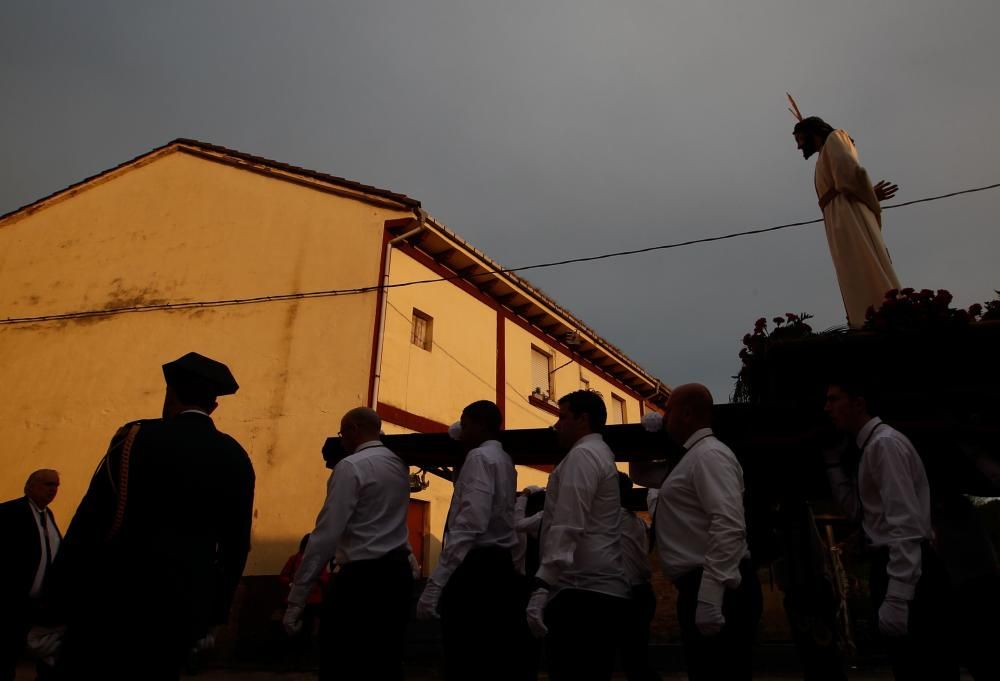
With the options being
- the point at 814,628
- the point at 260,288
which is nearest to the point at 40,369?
the point at 260,288

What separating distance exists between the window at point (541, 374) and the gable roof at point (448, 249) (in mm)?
613

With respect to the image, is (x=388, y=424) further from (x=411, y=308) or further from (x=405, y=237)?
(x=405, y=237)

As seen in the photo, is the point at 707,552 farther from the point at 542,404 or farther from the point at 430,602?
the point at 542,404

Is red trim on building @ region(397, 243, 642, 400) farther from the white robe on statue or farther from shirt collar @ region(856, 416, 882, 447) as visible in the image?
shirt collar @ region(856, 416, 882, 447)

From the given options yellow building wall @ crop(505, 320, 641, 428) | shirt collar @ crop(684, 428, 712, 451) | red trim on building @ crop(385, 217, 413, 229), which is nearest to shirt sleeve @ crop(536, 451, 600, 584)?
shirt collar @ crop(684, 428, 712, 451)

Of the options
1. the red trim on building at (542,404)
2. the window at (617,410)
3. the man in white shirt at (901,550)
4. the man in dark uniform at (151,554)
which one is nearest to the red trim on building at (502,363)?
the red trim on building at (542,404)

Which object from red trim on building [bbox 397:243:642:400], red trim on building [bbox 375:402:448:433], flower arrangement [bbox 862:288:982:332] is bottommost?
flower arrangement [bbox 862:288:982:332]

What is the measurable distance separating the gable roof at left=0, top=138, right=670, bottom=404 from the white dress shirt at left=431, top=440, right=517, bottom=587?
9588 millimetres

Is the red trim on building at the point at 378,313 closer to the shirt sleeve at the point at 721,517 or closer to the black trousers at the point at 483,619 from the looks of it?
the black trousers at the point at 483,619

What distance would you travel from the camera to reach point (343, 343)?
11.8 meters

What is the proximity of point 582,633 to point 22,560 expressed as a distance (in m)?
3.95

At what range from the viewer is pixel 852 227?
14.8 feet

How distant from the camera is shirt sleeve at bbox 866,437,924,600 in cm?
269

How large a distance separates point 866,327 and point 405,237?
393 inches
